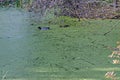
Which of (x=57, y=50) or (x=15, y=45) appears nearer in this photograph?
(x=57, y=50)

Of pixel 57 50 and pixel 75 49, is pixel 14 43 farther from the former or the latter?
pixel 75 49

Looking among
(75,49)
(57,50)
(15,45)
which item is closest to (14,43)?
(15,45)


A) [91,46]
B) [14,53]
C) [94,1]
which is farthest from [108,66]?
[94,1]

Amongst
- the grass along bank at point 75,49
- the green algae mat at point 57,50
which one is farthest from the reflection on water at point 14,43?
the grass along bank at point 75,49

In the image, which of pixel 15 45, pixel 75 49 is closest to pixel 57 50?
pixel 75 49

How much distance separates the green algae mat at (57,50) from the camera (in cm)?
257

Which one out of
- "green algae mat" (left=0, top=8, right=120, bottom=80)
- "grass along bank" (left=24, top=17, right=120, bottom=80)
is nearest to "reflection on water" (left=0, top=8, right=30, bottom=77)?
"green algae mat" (left=0, top=8, right=120, bottom=80)

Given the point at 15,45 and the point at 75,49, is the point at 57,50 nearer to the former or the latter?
the point at 75,49

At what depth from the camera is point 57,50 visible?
3.24m

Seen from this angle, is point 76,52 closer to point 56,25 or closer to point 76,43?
point 76,43

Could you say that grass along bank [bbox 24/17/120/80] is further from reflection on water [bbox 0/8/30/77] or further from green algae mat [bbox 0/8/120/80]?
reflection on water [bbox 0/8/30/77]

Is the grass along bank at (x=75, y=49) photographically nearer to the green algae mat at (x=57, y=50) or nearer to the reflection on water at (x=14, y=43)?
the green algae mat at (x=57, y=50)

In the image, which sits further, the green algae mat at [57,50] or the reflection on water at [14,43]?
the reflection on water at [14,43]

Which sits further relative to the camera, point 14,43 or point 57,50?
point 14,43
